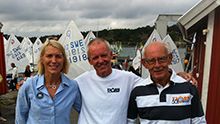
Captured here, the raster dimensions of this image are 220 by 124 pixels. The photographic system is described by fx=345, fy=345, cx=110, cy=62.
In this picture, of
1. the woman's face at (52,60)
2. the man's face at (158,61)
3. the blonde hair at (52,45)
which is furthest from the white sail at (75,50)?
the man's face at (158,61)

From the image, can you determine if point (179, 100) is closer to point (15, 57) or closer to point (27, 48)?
point (15, 57)

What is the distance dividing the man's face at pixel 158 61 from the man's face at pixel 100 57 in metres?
0.38

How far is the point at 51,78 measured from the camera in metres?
3.06

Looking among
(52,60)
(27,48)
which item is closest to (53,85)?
(52,60)

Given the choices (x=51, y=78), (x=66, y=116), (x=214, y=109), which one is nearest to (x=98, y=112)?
(x=66, y=116)

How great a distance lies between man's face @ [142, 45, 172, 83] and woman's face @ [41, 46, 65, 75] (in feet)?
2.55

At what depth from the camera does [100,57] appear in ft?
9.68

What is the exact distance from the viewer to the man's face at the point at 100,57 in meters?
2.95

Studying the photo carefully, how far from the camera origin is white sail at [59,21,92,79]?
12.2 m

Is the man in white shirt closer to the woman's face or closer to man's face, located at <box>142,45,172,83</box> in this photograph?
the woman's face

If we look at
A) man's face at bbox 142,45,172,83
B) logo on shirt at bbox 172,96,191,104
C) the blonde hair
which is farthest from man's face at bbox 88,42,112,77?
logo on shirt at bbox 172,96,191,104

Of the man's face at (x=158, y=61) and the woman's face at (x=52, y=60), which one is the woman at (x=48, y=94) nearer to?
the woman's face at (x=52, y=60)

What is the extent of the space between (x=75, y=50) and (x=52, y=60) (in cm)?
971

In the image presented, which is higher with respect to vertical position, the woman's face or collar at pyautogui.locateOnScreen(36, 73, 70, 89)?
the woman's face
